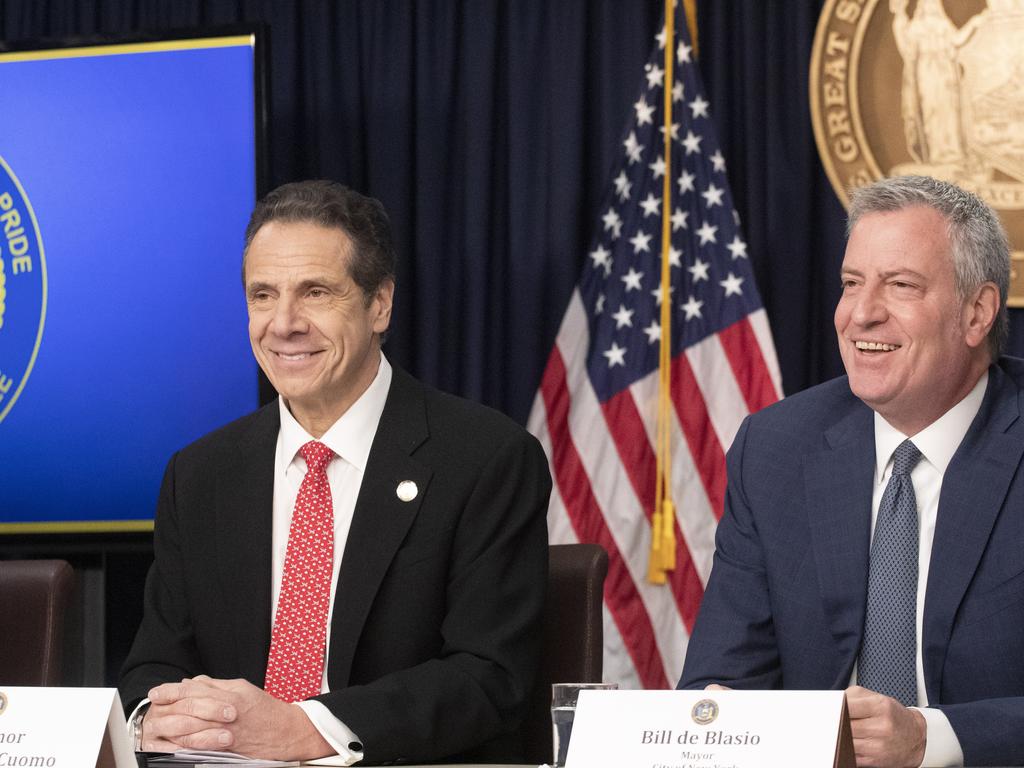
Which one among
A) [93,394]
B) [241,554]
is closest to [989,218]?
[241,554]

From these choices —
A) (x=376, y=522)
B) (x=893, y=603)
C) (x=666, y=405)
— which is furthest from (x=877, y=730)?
(x=666, y=405)

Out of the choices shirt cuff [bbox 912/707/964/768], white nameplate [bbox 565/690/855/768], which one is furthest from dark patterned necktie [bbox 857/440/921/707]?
white nameplate [bbox 565/690/855/768]

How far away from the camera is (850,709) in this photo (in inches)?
76.2

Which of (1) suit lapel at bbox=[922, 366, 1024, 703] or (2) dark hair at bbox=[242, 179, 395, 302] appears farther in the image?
(2) dark hair at bbox=[242, 179, 395, 302]

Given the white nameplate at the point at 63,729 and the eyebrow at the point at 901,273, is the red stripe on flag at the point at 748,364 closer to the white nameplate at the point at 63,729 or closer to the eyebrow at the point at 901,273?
the eyebrow at the point at 901,273

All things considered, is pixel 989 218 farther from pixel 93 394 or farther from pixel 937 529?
pixel 93 394

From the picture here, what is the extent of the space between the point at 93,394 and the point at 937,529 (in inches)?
107

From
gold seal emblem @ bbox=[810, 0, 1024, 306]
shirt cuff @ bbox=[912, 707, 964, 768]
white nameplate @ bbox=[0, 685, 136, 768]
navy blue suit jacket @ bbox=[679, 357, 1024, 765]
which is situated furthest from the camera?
gold seal emblem @ bbox=[810, 0, 1024, 306]

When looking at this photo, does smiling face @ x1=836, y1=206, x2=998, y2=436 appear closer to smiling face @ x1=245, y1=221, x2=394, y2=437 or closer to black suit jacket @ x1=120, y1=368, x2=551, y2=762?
black suit jacket @ x1=120, y1=368, x2=551, y2=762

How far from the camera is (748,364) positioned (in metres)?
4.25

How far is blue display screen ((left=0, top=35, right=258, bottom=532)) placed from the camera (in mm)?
4238

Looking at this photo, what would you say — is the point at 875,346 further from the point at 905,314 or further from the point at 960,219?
the point at 960,219

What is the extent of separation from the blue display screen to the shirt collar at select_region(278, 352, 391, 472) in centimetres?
142

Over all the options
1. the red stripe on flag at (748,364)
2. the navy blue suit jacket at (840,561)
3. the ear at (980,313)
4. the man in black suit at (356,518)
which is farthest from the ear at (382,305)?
the red stripe on flag at (748,364)
